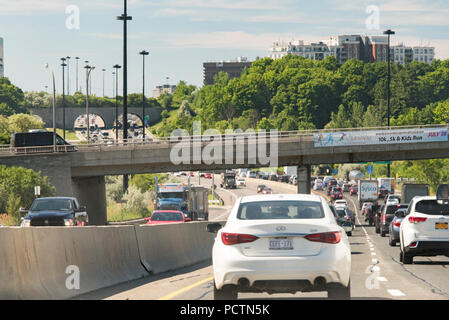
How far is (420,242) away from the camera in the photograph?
21422 mm

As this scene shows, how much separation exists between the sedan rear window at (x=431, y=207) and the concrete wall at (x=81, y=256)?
580 centimetres

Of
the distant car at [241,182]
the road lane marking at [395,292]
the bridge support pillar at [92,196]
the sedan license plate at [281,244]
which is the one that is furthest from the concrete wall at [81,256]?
the distant car at [241,182]

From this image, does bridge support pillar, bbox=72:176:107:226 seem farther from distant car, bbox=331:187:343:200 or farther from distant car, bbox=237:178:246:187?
distant car, bbox=237:178:246:187

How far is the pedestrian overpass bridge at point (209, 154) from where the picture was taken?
197 ft

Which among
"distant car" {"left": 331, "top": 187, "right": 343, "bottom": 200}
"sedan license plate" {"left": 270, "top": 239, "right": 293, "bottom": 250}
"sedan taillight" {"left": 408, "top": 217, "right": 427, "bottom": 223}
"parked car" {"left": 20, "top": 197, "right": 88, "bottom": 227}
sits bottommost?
"distant car" {"left": 331, "top": 187, "right": 343, "bottom": 200}

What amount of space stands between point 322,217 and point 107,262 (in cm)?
555

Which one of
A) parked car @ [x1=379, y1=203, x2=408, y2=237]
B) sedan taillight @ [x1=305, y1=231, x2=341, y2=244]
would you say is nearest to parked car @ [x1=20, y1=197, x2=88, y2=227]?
parked car @ [x1=379, y1=203, x2=408, y2=237]

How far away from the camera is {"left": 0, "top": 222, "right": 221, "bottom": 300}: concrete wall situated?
43.1 ft

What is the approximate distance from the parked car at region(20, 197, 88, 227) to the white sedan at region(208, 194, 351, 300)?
57.6 feet

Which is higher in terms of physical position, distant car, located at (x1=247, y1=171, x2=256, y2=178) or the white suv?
the white suv

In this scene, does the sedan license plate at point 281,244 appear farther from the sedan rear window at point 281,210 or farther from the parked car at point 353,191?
the parked car at point 353,191

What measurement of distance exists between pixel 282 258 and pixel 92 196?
52.3m

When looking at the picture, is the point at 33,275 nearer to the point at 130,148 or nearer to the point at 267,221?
the point at 267,221

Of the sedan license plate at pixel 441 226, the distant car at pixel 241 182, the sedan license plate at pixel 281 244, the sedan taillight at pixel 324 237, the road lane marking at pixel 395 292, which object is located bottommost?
the distant car at pixel 241 182
